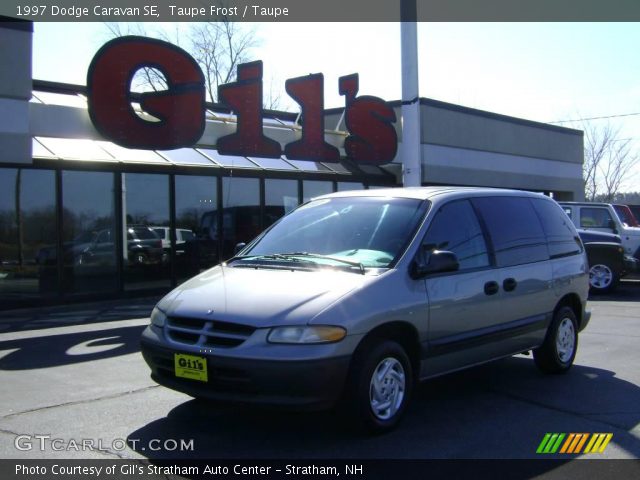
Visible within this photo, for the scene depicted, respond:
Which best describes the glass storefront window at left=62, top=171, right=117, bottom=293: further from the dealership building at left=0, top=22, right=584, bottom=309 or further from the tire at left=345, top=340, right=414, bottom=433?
the tire at left=345, top=340, right=414, bottom=433

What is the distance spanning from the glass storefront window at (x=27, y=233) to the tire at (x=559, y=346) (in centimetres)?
→ 963

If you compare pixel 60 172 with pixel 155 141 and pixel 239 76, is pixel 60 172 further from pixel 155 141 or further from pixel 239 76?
pixel 239 76

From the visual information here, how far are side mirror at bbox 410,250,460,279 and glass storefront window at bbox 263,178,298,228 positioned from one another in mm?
11612

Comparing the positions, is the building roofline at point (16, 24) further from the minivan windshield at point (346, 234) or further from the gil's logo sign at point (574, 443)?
the gil's logo sign at point (574, 443)

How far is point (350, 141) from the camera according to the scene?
1902cm

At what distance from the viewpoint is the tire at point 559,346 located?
6.88 metres

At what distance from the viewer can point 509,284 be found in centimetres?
619

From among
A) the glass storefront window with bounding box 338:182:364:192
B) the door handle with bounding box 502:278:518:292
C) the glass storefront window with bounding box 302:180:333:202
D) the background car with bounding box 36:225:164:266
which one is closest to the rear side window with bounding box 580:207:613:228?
the glass storefront window with bounding box 338:182:364:192

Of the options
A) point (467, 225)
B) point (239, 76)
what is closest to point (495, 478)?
point (467, 225)

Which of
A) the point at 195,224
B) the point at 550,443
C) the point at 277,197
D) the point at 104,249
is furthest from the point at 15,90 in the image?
the point at 550,443

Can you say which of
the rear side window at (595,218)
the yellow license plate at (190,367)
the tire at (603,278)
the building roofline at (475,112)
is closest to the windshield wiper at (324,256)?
the yellow license plate at (190,367)

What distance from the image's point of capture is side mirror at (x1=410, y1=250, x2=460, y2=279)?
17.3ft

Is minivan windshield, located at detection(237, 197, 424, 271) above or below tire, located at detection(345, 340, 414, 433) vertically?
above

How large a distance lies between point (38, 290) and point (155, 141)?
Answer: 3.85m
